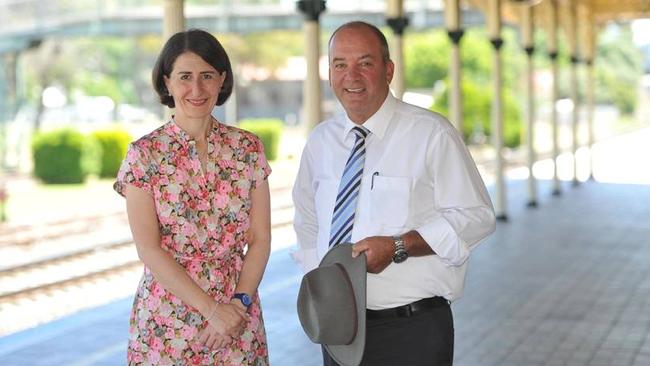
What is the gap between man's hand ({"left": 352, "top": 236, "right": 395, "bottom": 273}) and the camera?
2805 millimetres

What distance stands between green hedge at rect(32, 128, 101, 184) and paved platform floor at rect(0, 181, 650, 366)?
1586cm

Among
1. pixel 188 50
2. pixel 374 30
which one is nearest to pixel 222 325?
pixel 188 50

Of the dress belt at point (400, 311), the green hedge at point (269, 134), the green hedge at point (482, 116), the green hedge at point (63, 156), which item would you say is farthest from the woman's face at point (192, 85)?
the green hedge at point (482, 116)

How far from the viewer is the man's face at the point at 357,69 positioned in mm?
2932

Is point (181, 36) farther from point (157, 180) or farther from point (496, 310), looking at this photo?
point (496, 310)

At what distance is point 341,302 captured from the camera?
2814 mm

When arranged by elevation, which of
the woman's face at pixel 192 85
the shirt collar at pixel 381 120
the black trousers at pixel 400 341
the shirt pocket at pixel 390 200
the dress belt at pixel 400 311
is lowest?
the black trousers at pixel 400 341

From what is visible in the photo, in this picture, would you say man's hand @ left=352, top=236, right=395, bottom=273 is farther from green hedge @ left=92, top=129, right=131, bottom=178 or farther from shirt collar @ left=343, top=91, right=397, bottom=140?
green hedge @ left=92, top=129, right=131, bottom=178

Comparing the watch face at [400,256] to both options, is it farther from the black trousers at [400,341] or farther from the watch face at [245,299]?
the watch face at [245,299]

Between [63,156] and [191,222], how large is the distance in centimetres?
2569

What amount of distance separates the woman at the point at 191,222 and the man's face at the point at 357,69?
0.28 m

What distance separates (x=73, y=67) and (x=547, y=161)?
3147 centimetres

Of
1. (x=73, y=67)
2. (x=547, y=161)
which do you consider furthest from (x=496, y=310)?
(x=73, y=67)

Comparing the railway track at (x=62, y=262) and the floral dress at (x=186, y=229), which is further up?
the floral dress at (x=186, y=229)
